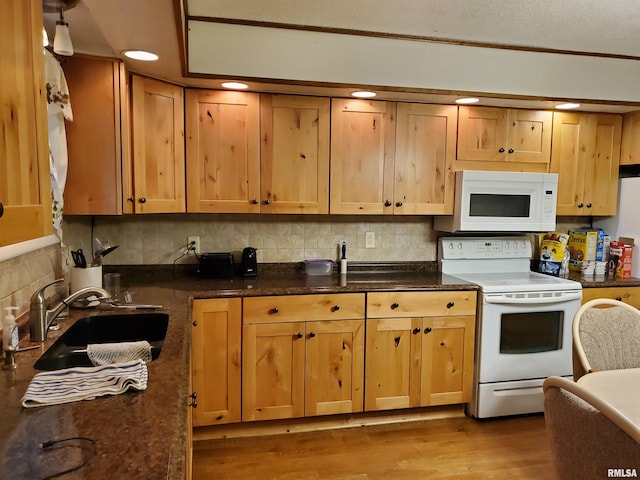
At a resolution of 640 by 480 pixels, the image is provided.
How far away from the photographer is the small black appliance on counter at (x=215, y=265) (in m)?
2.81

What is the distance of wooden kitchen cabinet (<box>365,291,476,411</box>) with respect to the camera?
8.86 feet

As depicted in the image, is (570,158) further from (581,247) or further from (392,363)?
(392,363)

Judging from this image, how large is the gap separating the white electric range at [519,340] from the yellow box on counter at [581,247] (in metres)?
0.48

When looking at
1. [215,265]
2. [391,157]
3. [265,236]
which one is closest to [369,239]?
[391,157]

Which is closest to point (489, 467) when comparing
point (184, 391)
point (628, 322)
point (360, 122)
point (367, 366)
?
point (367, 366)

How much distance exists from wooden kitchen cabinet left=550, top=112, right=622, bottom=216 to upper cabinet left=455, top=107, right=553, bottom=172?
12 centimetres

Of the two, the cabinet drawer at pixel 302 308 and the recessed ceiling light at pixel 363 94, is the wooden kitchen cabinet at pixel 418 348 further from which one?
the recessed ceiling light at pixel 363 94

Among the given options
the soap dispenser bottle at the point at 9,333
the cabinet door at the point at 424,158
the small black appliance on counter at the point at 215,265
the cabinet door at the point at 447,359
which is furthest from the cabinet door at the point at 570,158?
the soap dispenser bottle at the point at 9,333

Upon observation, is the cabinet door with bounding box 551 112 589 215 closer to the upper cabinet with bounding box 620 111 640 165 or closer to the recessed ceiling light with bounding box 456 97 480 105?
the upper cabinet with bounding box 620 111 640 165

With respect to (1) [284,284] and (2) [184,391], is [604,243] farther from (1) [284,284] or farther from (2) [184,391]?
(2) [184,391]

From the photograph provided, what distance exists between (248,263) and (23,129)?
195 centimetres

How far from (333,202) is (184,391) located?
71.8 inches

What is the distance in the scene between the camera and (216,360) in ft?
8.32

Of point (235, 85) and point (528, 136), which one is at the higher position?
point (235, 85)
